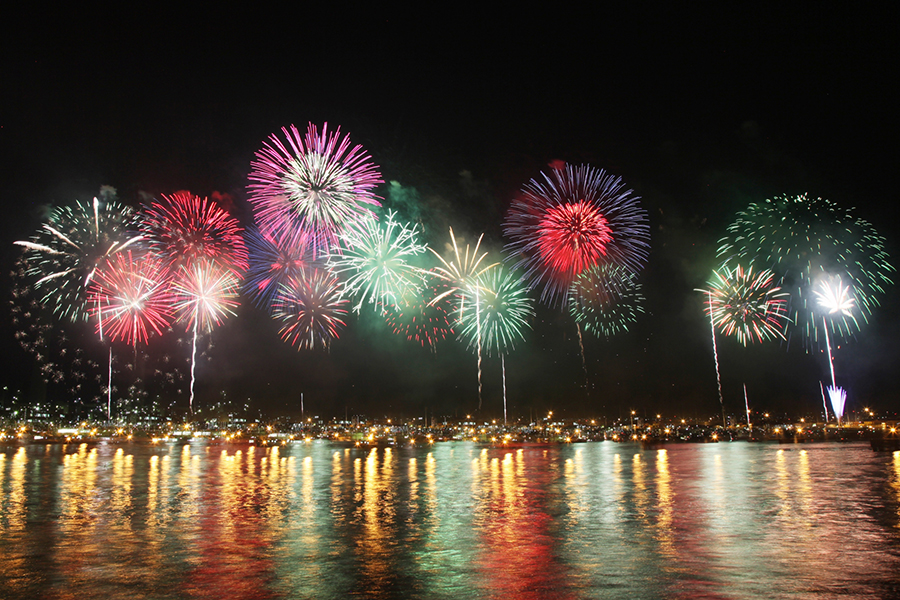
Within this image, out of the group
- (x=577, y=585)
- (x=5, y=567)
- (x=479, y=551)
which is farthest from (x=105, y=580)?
(x=577, y=585)

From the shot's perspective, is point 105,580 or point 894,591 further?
point 105,580

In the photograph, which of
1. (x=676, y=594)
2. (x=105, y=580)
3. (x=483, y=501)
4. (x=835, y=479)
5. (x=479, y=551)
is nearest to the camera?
(x=676, y=594)

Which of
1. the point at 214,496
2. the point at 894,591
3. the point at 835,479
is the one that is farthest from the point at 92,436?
the point at 894,591

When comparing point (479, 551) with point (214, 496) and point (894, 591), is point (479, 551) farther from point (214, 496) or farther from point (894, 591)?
point (214, 496)

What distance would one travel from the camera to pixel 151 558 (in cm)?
1390

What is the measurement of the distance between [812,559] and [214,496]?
72.1ft

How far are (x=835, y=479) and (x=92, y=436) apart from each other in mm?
161936

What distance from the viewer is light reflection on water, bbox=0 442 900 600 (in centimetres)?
1129

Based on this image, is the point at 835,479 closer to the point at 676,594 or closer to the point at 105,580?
the point at 676,594

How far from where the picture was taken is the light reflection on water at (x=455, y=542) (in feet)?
37.0

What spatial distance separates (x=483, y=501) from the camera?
24.2m

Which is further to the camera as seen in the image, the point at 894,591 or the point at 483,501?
the point at 483,501

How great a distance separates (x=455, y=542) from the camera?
51.2ft

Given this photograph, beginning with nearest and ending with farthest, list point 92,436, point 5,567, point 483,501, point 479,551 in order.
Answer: point 5,567 → point 479,551 → point 483,501 → point 92,436
